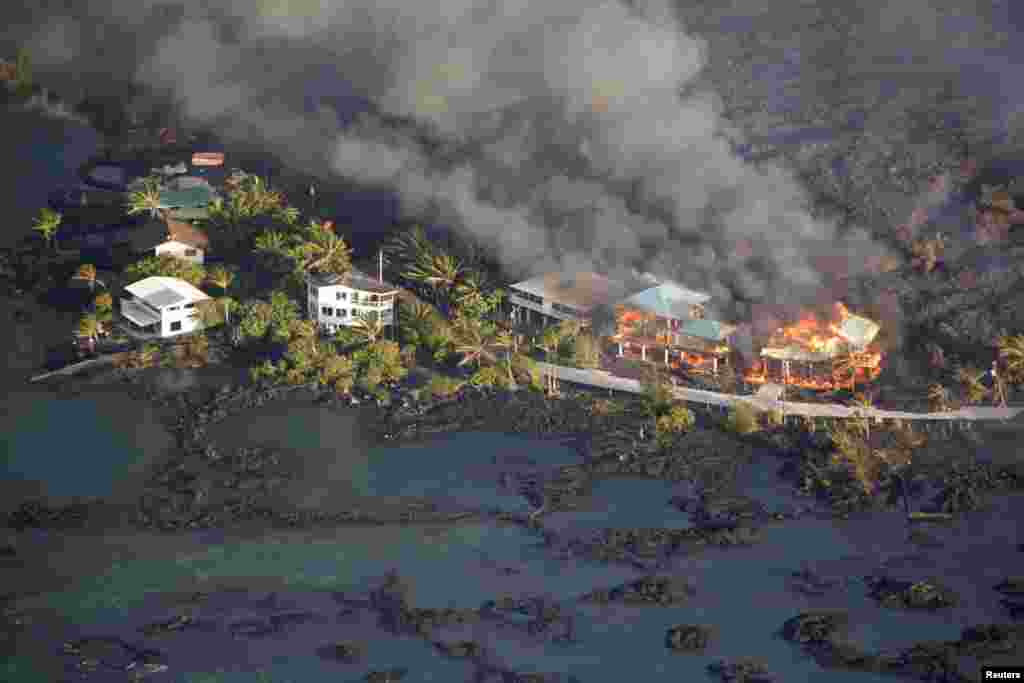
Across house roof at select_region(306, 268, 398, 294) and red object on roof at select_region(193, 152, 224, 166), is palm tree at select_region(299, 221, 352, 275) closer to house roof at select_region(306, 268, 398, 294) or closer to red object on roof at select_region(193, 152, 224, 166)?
house roof at select_region(306, 268, 398, 294)

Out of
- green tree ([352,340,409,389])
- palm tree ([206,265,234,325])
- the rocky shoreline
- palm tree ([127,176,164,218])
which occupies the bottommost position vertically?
the rocky shoreline

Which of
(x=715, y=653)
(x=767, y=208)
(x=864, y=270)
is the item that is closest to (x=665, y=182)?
(x=767, y=208)

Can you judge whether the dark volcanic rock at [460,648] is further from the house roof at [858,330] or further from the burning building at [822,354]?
the house roof at [858,330]

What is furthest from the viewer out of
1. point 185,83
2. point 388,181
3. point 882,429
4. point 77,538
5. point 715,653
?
point 185,83

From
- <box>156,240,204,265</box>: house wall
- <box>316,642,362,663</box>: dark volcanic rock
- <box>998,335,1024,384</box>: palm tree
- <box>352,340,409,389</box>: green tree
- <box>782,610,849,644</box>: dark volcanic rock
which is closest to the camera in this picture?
<box>316,642,362,663</box>: dark volcanic rock

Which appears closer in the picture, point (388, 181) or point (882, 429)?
point (882, 429)

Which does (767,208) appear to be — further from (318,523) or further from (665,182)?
(318,523)

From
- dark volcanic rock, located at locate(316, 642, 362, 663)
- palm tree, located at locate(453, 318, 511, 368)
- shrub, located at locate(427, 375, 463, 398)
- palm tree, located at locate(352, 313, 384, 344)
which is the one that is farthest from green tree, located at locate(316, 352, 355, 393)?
dark volcanic rock, located at locate(316, 642, 362, 663)
